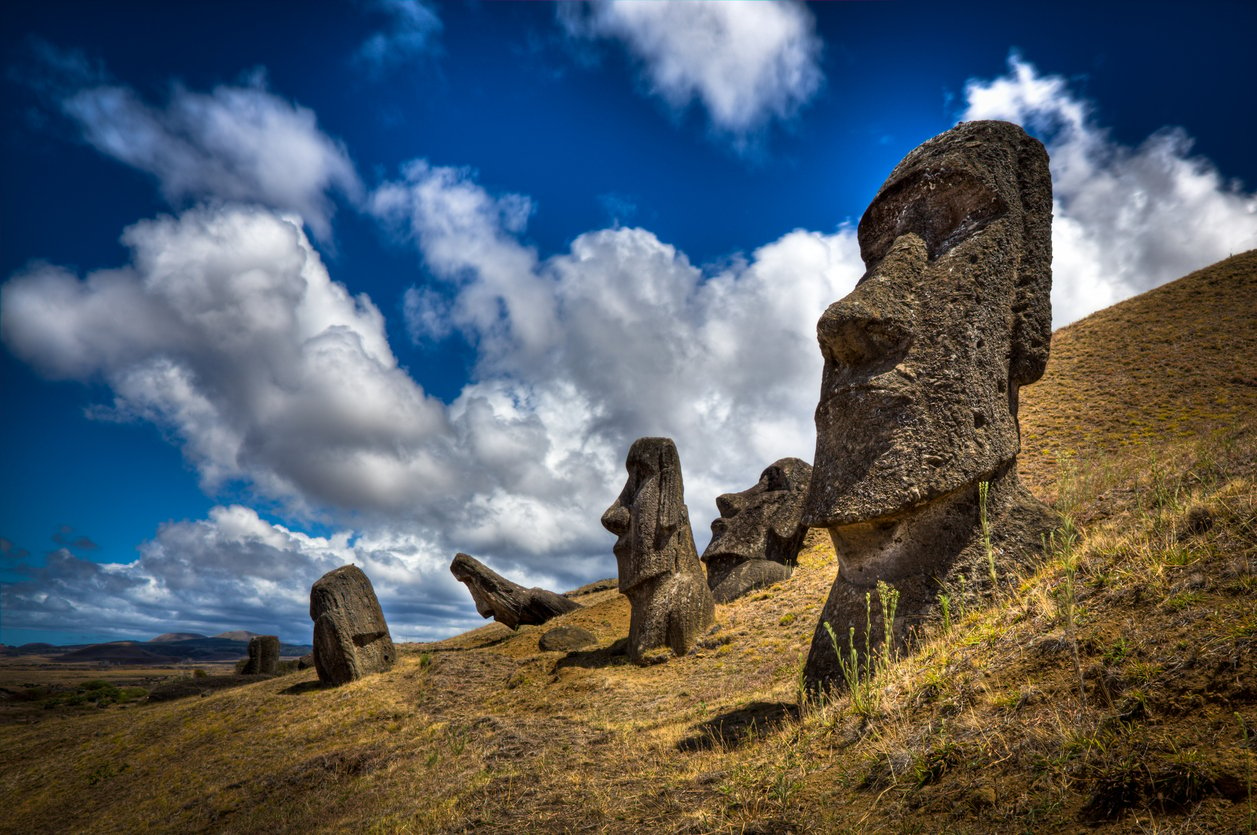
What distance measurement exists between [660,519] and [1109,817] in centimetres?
1172

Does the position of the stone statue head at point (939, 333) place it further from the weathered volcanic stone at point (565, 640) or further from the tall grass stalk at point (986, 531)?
the weathered volcanic stone at point (565, 640)

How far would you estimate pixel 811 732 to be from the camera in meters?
4.72

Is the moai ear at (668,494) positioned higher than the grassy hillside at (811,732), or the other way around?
the moai ear at (668,494)

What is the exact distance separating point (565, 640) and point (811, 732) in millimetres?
12778

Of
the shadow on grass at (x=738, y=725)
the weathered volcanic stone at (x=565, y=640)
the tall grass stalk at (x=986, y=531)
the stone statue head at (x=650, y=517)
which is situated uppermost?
the stone statue head at (x=650, y=517)

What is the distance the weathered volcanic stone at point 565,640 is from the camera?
650 inches

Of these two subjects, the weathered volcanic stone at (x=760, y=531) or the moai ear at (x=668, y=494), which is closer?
the moai ear at (x=668, y=494)

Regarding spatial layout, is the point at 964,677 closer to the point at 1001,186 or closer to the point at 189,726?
the point at 1001,186

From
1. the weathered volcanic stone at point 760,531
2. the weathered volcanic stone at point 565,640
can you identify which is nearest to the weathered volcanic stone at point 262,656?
the weathered volcanic stone at point 565,640

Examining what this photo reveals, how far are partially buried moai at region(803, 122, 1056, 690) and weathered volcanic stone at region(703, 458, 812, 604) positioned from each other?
1210 centimetres

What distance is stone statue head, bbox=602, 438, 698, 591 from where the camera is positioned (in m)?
14.0

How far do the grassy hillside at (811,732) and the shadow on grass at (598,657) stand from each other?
154 millimetres

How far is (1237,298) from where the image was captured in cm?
2978

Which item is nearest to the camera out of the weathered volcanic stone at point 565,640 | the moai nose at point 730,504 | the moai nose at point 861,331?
the moai nose at point 861,331
